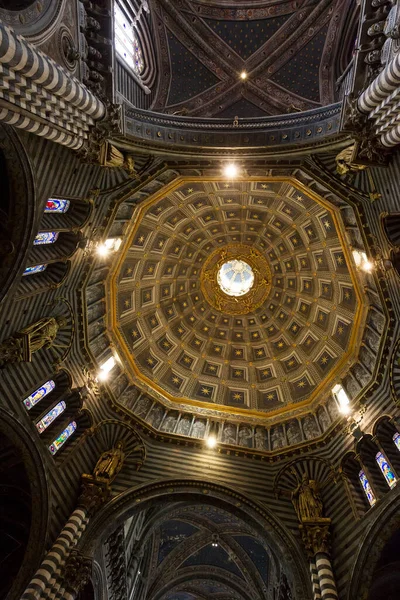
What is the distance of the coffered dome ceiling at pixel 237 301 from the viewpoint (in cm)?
2248

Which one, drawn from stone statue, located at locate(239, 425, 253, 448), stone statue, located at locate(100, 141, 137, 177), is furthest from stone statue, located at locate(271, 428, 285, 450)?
stone statue, located at locate(100, 141, 137, 177)

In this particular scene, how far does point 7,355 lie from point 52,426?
16.6 feet

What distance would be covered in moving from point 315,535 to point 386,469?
4132 millimetres

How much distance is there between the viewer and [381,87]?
11695mm

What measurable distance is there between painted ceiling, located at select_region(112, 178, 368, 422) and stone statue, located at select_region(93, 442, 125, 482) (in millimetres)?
5093

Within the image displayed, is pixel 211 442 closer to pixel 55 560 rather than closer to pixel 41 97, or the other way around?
pixel 55 560

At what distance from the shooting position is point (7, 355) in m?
14.2

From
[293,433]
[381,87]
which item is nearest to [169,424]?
[293,433]

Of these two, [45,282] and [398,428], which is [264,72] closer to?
[45,282]

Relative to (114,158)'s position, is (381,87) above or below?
above

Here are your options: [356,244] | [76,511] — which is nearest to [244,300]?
[356,244]

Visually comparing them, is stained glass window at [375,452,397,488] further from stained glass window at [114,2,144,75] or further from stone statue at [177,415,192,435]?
stained glass window at [114,2,144,75]

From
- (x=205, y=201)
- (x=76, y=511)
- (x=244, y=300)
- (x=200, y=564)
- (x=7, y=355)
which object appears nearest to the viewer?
(x=7, y=355)

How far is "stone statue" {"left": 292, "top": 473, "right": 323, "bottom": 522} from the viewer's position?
1692 cm
